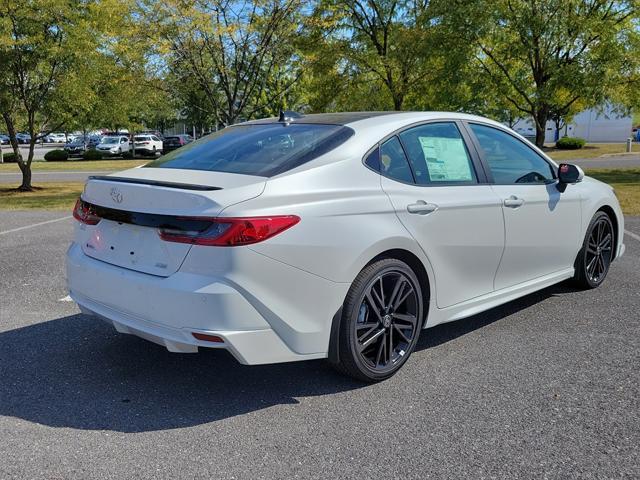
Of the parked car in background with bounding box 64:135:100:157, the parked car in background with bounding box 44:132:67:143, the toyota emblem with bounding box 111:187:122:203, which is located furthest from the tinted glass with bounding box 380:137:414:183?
the parked car in background with bounding box 44:132:67:143

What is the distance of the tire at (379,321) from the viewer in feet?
11.3

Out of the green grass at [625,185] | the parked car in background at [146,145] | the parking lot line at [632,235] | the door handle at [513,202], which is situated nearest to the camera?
the door handle at [513,202]

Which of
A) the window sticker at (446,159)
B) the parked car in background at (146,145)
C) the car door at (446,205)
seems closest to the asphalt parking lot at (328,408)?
the car door at (446,205)

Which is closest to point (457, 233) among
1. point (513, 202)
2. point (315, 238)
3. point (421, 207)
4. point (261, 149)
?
point (421, 207)

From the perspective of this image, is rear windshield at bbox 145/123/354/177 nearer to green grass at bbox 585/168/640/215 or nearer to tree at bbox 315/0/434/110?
green grass at bbox 585/168/640/215

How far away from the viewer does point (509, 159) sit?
470 centimetres

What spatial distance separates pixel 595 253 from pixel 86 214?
14.5 feet

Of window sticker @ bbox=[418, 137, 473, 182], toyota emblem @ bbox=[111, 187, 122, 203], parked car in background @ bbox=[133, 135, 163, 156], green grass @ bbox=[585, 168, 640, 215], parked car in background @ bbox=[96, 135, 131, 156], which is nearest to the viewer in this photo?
toyota emblem @ bbox=[111, 187, 122, 203]

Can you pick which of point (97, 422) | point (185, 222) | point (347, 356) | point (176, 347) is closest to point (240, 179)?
point (185, 222)

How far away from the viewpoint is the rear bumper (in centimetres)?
301

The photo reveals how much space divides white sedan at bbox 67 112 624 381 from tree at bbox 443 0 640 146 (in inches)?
437

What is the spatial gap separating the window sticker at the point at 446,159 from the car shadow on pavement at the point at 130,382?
47.5 inches

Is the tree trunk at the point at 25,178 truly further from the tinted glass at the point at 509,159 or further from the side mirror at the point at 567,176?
the side mirror at the point at 567,176

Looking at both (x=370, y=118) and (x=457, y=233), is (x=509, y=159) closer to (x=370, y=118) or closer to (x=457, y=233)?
(x=457, y=233)
